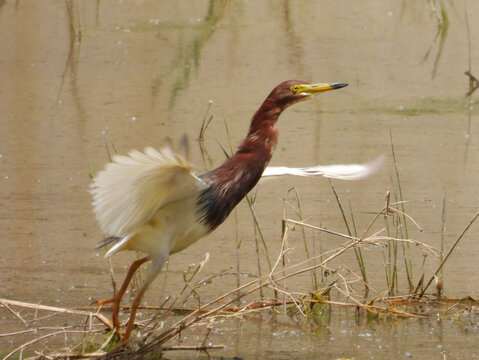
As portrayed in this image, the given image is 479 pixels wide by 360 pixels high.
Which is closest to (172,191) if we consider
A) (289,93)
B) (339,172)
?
(289,93)

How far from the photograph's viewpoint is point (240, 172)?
4.50 meters

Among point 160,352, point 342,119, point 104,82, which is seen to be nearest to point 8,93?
point 104,82

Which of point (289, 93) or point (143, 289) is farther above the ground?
point (289, 93)

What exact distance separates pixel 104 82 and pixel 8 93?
85 centimetres

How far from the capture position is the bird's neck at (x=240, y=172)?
4.40 metres

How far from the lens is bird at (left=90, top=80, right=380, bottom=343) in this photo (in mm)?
3865

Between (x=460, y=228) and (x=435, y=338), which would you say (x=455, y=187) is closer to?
(x=460, y=228)

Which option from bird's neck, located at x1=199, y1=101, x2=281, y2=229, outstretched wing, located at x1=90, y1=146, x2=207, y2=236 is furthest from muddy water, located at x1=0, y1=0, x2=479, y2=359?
outstretched wing, located at x1=90, y1=146, x2=207, y2=236

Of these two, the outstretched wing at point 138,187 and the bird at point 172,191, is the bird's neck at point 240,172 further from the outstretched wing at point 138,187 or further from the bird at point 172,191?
the outstretched wing at point 138,187

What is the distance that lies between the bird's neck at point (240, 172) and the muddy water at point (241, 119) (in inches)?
23.9

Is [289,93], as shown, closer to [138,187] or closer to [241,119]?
[138,187]

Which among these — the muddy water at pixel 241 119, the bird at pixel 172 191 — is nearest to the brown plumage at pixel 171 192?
the bird at pixel 172 191

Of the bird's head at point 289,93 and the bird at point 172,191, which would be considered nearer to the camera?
the bird at point 172,191

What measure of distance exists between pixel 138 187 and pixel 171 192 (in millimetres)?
222
